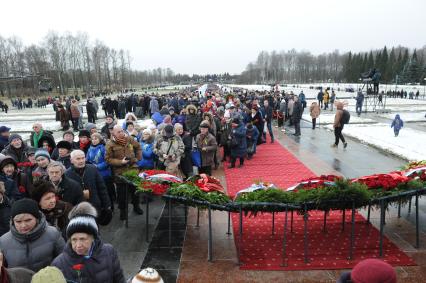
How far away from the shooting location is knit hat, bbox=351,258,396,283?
194 centimetres

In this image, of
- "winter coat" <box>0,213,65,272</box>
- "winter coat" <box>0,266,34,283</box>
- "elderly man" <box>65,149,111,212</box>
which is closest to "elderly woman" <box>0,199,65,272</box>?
"winter coat" <box>0,213,65,272</box>

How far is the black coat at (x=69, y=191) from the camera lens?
4578 mm

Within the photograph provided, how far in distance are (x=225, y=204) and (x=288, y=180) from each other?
15.5ft

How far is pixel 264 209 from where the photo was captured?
5.00 meters

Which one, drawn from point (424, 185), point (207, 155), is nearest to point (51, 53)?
point (207, 155)

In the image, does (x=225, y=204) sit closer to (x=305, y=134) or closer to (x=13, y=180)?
(x=13, y=180)

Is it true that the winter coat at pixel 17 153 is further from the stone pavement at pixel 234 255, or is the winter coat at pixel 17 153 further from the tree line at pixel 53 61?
the tree line at pixel 53 61

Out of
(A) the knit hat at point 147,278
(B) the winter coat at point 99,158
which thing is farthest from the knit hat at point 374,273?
(B) the winter coat at point 99,158

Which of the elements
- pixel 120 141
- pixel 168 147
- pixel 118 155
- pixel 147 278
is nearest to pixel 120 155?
pixel 118 155

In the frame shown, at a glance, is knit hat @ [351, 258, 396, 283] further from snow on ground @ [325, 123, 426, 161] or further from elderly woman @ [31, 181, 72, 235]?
snow on ground @ [325, 123, 426, 161]

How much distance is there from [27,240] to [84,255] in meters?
0.62

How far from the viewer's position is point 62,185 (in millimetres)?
4605

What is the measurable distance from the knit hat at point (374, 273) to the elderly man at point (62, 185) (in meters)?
3.72

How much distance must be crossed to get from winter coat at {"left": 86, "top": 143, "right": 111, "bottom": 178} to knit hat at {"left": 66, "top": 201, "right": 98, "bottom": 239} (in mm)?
3585
